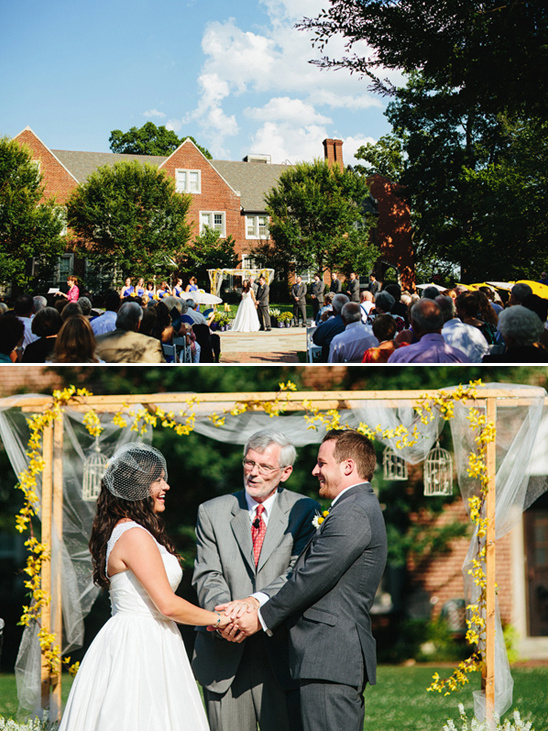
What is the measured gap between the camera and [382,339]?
5223 millimetres

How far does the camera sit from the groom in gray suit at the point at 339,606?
2793mm

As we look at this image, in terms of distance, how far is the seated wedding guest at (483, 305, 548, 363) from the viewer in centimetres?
423

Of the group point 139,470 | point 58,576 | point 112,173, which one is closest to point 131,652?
point 139,470

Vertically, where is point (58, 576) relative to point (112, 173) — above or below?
below

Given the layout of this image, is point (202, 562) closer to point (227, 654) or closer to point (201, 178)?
point (227, 654)

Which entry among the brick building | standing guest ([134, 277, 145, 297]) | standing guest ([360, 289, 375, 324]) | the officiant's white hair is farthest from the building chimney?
the officiant's white hair

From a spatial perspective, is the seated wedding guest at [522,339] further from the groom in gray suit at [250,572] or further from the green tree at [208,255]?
the green tree at [208,255]

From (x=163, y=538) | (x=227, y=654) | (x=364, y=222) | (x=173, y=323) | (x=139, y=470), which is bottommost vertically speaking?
(x=227, y=654)

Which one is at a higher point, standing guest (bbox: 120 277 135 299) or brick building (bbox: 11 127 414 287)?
brick building (bbox: 11 127 414 287)

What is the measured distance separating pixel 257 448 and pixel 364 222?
479 centimetres

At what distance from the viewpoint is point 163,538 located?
120 inches

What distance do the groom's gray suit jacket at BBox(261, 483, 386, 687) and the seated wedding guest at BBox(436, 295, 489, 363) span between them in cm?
263

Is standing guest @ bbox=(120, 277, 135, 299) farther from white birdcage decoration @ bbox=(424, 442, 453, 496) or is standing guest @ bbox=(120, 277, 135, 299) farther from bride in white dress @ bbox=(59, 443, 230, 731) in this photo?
bride in white dress @ bbox=(59, 443, 230, 731)

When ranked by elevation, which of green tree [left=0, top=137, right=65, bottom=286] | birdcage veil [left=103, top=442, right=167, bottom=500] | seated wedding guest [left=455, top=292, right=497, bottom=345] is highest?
green tree [left=0, top=137, right=65, bottom=286]
